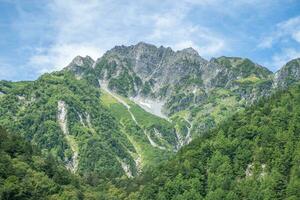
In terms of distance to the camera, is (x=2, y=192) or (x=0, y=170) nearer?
(x=2, y=192)

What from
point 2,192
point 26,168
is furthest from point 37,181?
point 2,192

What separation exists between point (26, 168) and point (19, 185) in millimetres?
16288

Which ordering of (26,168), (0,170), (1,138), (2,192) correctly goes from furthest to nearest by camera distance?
(1,138), (26,168), (0,170), (2,192)

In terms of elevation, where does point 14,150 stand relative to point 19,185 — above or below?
above

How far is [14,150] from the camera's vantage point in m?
199

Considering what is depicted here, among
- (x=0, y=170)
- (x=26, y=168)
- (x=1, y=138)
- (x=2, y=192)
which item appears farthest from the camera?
(x=1, y=138)

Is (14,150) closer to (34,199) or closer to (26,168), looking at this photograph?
(26,168)

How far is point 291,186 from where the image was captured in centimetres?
19675

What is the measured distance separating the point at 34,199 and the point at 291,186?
92.5m

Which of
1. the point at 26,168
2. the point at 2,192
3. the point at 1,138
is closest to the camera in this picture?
the point at 2,192

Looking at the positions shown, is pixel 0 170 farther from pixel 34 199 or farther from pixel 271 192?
pixel 271 192

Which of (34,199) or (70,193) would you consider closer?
(34,199)

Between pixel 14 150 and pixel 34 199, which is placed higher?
pixel 14 150

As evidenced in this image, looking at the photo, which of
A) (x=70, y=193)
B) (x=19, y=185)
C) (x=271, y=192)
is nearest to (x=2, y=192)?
A: (x=19, y=185)
